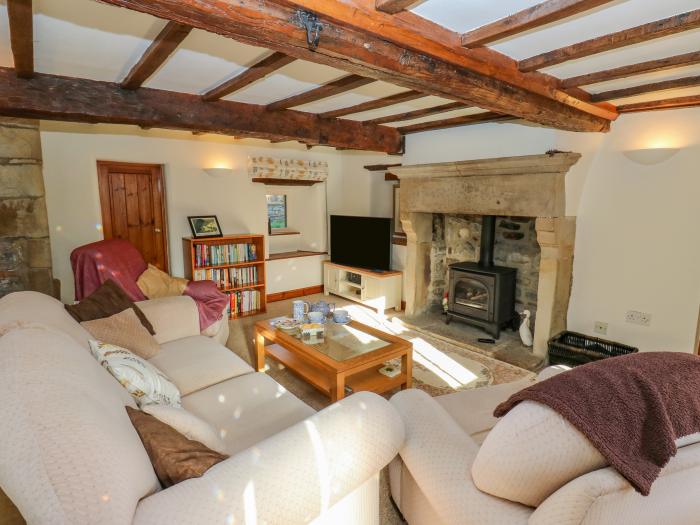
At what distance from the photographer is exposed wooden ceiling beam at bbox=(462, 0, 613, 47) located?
1301 millimetres

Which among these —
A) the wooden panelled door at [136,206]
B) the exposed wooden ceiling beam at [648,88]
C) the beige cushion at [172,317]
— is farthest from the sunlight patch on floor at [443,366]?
the wooden panelled door at [136,206]

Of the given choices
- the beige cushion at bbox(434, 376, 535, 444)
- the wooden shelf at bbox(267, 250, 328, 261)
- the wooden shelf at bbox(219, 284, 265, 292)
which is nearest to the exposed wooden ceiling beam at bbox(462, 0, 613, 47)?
the beige cushion at bbox(434, 376, 535, 444)

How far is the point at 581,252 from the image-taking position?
11.1 feet

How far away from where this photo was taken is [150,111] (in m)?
2.58

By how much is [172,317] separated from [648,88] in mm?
3431

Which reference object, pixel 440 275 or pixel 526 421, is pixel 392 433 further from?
pixel 440 275

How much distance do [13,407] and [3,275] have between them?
2.77 meters

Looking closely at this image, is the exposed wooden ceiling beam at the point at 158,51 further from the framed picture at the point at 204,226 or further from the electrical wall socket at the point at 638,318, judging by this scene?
the electrical wall socket at the point at 638,318

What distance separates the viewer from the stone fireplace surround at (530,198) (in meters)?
3.15

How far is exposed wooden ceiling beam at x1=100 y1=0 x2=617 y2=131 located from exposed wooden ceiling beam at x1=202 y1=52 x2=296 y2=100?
1.64 ft

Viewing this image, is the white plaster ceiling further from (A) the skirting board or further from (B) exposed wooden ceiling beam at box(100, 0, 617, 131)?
(A) the skirting board

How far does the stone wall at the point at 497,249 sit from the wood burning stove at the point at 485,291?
5.1 inches

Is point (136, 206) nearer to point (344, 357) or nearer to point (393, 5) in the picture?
point (344, 357)

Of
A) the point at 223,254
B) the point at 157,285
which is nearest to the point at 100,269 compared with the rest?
the point at 157,285
